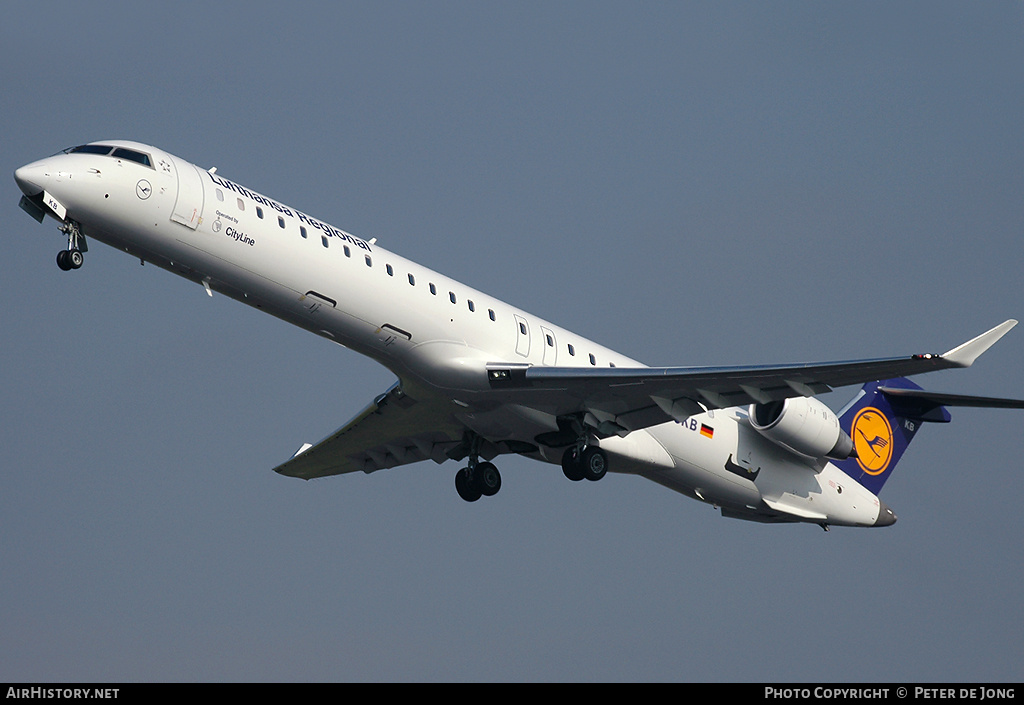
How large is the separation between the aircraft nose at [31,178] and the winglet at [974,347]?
44.1 ft

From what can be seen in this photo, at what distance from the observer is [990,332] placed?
19.0 metres

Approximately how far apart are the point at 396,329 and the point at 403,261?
1.34 meters

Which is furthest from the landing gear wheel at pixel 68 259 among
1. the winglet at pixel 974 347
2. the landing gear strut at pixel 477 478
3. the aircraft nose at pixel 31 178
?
the winglet at pixel 974 347

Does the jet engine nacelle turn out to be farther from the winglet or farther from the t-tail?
the winglet

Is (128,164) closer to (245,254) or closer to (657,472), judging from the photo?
(245,254)

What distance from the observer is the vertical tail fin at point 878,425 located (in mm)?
28922

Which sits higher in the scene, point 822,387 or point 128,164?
point 128,164

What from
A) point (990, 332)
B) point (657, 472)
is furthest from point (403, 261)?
point (990, 332)

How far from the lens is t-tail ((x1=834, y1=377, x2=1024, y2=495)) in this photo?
2889 cm

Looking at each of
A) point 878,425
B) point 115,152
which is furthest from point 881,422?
point 115,152

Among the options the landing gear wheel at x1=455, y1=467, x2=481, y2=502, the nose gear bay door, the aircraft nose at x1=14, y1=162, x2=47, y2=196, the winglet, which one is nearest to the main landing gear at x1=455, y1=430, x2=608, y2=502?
Result: the landing gear wheel at x1=455, y1=467, x2=481, y2=502

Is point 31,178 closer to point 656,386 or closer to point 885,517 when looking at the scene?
point 656,386

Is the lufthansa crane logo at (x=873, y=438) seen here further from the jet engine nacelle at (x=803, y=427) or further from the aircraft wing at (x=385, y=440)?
the aircraft wing at (x=385, y=440)

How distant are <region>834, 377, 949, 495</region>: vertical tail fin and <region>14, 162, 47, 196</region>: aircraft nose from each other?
18015 millimetres
